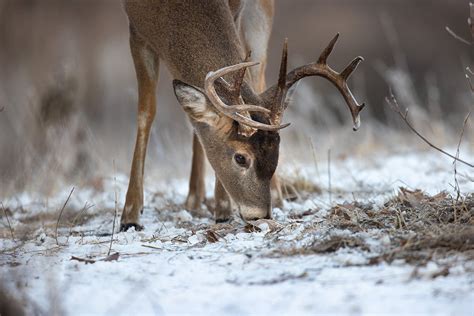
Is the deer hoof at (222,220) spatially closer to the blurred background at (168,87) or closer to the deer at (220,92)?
the deer at (220,92)

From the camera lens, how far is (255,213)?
17.6 feet

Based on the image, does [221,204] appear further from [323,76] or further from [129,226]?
[323,76]

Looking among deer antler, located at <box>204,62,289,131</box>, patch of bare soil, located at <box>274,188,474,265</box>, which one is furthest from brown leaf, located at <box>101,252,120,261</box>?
deer antler, located at <box>204,62,289,131</box>

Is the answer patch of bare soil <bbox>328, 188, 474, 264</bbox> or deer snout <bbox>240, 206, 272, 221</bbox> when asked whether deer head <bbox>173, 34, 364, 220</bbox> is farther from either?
patch of bare soil <bbox>328, 188, 474, 264</bbox>

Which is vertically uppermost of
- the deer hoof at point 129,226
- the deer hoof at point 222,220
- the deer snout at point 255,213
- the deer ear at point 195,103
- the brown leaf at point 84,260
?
the deer ear at point 195,103

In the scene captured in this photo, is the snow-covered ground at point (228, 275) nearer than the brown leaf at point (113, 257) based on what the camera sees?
Yes

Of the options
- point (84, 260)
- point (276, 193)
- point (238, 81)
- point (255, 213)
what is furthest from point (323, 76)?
point (84, 260)

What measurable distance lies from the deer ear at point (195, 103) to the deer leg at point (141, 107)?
89 cm

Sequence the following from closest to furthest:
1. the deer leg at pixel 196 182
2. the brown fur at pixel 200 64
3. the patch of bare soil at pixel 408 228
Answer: the patch of bare soil at pixel 408 228 < the brown fur at pixel 200 64 < the deer leg at pixel 196 182

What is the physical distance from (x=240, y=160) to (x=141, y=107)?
4.45ft

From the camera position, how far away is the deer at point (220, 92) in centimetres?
527

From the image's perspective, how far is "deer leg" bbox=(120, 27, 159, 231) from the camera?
6254 mm

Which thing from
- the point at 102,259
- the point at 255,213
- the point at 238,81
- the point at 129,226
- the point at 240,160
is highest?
the point at 238,81

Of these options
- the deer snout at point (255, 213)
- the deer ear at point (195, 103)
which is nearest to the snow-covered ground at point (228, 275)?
the deer snout at point (255, 213)
